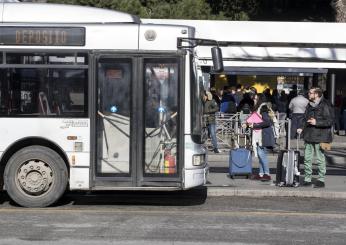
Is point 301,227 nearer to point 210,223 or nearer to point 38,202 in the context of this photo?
point 210,223

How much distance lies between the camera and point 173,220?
1015cm

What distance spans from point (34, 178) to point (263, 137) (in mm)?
4887

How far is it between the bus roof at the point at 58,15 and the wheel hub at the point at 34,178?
7.32ft

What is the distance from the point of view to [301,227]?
9.73 m

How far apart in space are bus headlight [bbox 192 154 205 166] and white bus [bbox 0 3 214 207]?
2 centimetres

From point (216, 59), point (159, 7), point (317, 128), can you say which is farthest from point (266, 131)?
point (159, 7)

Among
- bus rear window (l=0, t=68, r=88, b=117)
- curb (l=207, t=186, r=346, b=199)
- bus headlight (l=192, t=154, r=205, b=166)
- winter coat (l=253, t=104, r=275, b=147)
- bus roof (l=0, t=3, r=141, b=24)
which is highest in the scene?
bus roof (l=0, t=3, r=141, b=24)

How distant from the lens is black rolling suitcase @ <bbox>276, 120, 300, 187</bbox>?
13.2 metres

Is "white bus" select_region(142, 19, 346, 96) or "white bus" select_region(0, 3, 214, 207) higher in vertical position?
"white bus" select_region(142, 19, 346, 96)

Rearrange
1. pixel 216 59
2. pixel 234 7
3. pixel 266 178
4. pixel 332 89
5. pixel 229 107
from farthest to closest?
pixel 234 7, pixel 332 89, pixel 229 107, pixel 266 178, pixel 216 59

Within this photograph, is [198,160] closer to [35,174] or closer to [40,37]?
[35,174]

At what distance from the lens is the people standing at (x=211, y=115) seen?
62.7ft

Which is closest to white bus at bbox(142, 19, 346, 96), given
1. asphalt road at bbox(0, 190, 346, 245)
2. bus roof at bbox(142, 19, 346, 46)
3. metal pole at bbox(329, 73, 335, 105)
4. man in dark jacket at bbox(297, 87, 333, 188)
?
bus roof at bbox(142, 19, 346, 46)

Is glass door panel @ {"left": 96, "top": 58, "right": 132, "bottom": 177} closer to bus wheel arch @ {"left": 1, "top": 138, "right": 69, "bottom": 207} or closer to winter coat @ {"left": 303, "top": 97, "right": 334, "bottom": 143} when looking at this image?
bus wheel arch @ {"left": 1, "top": 138, "right": 69, "bottom": 207}
